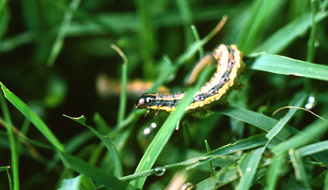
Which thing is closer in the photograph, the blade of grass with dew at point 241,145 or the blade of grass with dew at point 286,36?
the blade of grass with dew at point 241,145

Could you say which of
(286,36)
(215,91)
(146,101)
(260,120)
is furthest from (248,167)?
(286,36)

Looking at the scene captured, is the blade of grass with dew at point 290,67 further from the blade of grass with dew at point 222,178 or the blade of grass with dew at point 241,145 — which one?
the blade of grass with dew at point 222,178

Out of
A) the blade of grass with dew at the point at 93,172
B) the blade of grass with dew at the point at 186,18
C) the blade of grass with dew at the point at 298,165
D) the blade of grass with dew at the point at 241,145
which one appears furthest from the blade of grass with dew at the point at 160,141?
the blade of grass with dew at the point at 186,18

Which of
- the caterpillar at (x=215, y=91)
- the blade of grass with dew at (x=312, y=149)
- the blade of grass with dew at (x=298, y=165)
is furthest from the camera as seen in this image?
the caterpillar at (x=215, y=91)

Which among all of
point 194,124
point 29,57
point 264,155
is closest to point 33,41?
point 29,57

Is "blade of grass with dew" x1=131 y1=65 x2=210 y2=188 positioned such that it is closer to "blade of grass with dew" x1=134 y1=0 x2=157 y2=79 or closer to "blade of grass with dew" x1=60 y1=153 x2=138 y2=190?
"blade of grass with dew" x1=60 y1=153 x2=138 y2=190

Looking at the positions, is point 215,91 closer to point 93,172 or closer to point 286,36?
point 286,36
